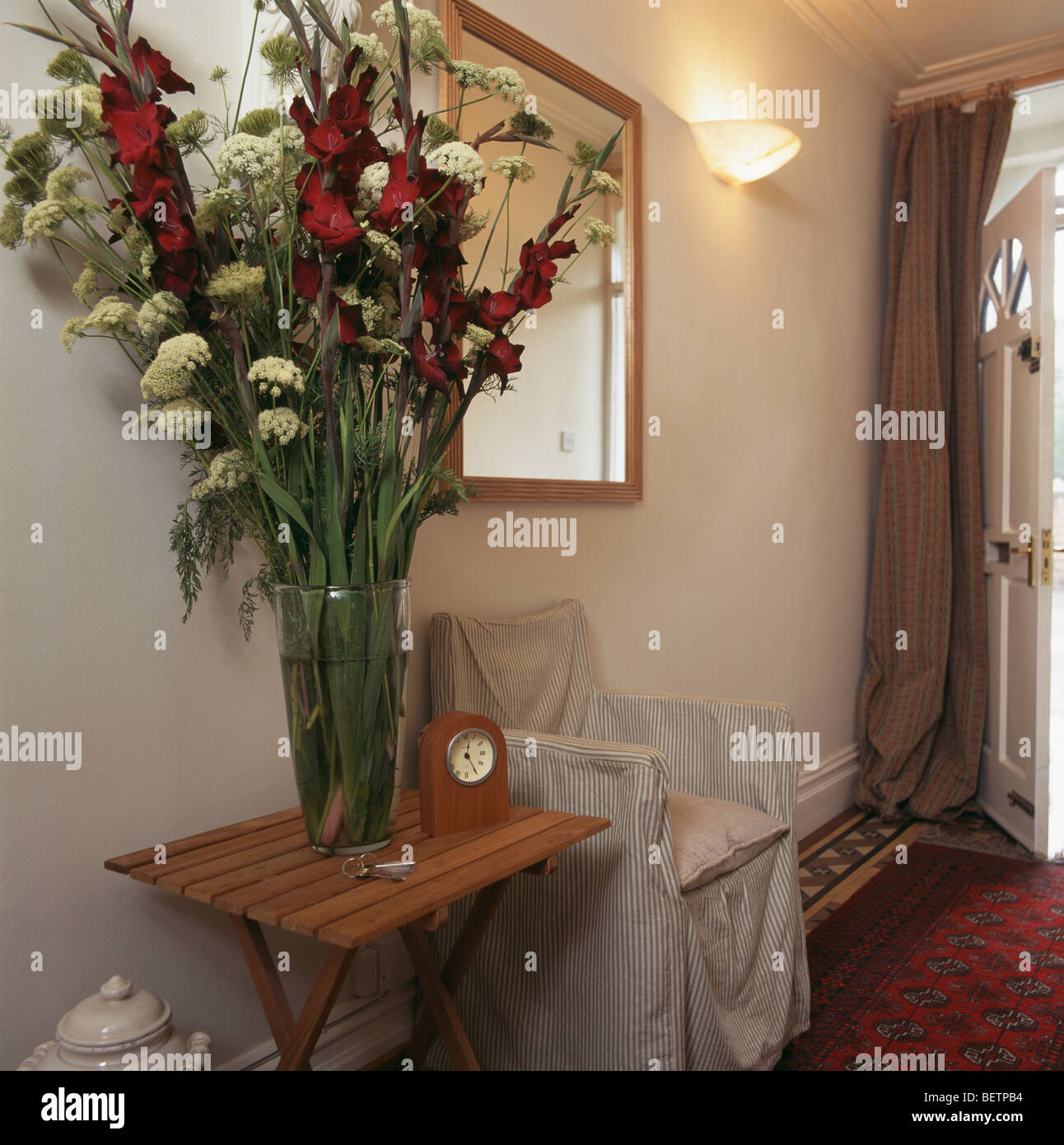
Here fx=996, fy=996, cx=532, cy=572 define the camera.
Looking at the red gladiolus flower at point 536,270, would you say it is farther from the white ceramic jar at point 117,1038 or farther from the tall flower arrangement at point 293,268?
the white ceramic jar at point 117,1038

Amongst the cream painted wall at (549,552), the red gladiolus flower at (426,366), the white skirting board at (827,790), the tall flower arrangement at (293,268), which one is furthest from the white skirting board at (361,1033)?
the white skirting board at (827,790)

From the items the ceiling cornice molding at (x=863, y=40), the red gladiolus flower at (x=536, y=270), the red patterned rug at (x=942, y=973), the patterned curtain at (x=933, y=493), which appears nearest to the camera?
the red gladiolus flower at (x=536, y=270)

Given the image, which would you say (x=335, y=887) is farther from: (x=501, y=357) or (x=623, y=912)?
(x=501, y=357)

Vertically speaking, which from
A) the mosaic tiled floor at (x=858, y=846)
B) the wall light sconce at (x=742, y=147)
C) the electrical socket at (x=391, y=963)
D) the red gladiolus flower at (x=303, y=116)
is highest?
the wall light sconce at (x=742, y=147)

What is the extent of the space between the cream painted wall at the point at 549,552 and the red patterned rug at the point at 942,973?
31.2 inches

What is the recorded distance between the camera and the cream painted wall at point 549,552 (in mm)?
1442

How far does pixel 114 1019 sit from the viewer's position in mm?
1267

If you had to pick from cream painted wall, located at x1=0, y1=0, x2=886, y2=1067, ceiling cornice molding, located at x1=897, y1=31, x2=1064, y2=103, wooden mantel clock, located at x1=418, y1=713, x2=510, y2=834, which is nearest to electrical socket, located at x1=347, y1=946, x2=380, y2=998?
cream painted wall, located at x1=0, y1=0, x2=886, y2=1067

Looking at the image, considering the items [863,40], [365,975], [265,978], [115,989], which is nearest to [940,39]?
[863,40]

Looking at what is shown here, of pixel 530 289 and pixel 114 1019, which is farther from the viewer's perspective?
pixel 530 289

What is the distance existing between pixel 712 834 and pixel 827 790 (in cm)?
202

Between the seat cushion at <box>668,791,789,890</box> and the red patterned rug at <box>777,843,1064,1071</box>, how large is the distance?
1.57 ft

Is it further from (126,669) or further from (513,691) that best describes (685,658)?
(126,669)

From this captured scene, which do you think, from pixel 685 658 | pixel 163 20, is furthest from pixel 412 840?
pixel 685 658
